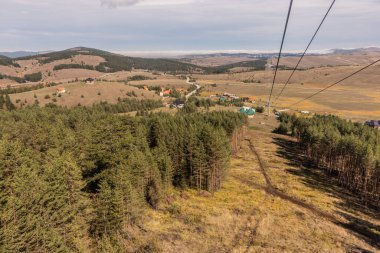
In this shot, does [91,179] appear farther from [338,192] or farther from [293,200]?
Answer: [338,192]

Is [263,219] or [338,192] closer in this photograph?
[263,219]

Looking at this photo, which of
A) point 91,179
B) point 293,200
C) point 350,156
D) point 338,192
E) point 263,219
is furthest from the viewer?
point 350,156

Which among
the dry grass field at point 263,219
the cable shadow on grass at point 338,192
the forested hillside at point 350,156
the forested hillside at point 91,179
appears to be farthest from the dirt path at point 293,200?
the forested hillside at point 350,156

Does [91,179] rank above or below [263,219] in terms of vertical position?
above

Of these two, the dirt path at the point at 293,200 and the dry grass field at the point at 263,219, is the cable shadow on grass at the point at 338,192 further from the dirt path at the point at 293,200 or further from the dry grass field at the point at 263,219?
the dirt path at the point at 293,200

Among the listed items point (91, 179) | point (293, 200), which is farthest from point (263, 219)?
point (91, 179)

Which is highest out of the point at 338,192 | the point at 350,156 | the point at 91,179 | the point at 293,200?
the point at 91,179

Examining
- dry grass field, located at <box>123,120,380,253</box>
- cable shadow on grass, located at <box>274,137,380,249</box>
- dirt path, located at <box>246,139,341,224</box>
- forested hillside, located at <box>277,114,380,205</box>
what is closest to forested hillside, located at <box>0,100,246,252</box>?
dry grass field, located at <box>123,120,380,253</box>

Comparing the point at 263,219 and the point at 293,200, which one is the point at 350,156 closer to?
the point at 293,200

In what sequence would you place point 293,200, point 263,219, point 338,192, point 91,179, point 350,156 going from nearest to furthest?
1. point 91,179
2. point 263,219
3. point 293,200
4. point 338,192
5. point 350,156
